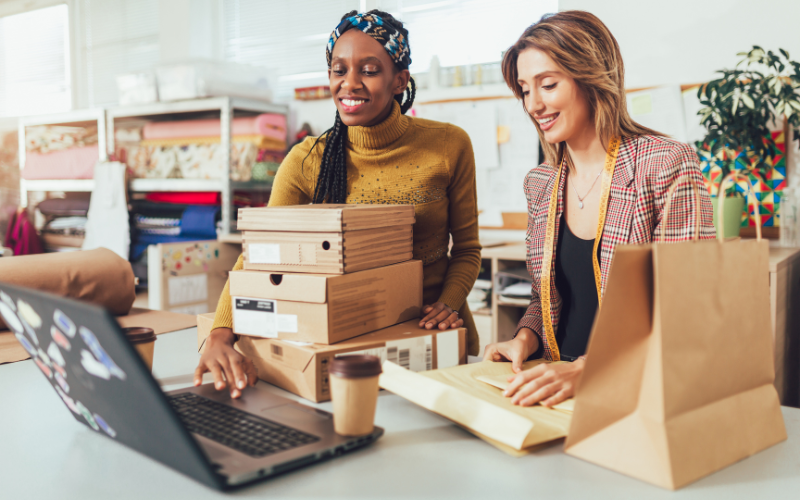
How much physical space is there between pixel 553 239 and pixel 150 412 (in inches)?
33.0

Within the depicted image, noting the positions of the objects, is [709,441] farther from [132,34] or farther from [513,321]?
[132,34]

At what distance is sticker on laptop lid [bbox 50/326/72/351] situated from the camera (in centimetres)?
62

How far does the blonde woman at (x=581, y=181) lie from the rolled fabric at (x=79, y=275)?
1.00 metres

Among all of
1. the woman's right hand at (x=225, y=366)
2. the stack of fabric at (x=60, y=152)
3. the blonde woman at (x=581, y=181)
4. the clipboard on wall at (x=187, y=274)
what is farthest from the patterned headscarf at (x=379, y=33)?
the stack of fabric at (x=60, y=152)

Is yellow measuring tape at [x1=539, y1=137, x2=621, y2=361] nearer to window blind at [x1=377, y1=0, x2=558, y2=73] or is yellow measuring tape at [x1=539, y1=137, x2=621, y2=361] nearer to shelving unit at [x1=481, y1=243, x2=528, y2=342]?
shelving unit at [x1=481, y1=243, x2=528, y2=342]

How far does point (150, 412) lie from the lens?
588mm

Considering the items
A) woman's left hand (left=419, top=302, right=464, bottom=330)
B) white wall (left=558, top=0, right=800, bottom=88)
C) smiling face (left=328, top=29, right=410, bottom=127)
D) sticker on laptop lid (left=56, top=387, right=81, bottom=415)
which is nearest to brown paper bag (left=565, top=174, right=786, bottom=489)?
woman's left hand (left=419, top=302, right=464, bottom=330)

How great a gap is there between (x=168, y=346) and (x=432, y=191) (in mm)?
654

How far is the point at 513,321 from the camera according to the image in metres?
2.62

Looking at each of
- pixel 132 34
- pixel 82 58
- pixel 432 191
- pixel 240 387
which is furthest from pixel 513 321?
pixel 82 58

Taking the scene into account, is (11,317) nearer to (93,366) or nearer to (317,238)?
(93,366)

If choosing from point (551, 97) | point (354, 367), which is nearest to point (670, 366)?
point (354, 367)

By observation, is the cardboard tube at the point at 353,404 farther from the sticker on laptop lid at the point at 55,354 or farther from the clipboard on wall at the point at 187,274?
the clipboard on wall at the point at 187,274

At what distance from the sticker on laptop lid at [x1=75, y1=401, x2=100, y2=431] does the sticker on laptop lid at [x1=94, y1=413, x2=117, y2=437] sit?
1 cm
